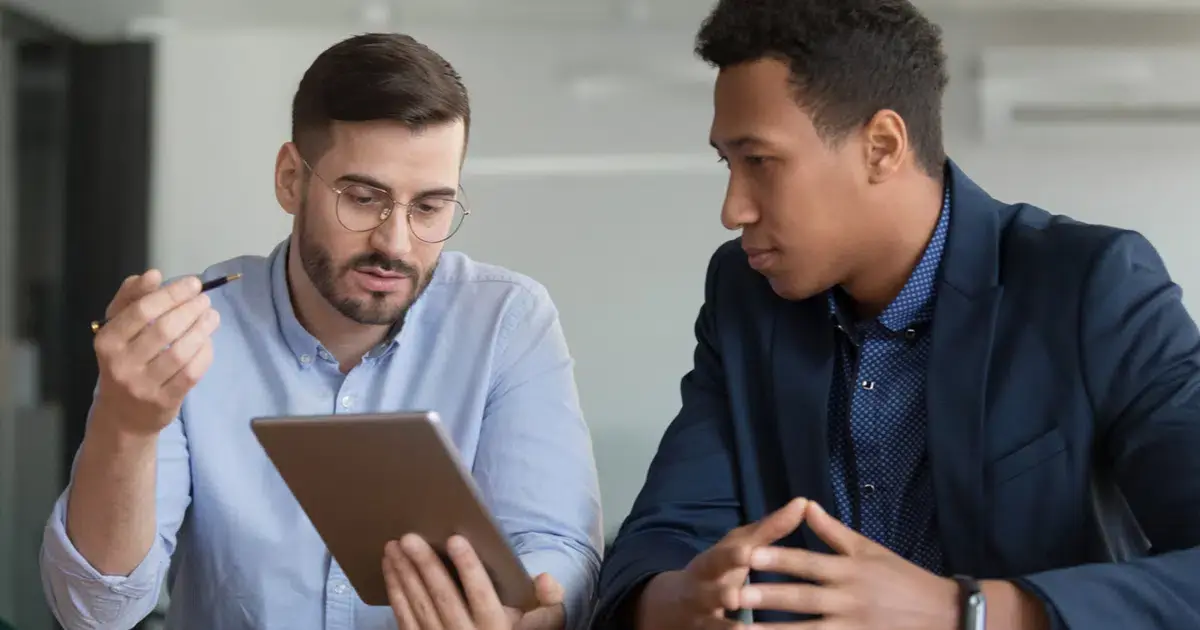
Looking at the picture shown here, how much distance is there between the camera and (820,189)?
3.57 feet

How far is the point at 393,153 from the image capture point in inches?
50.1

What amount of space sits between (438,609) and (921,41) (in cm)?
70

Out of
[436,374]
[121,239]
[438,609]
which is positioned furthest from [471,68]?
[438,609]

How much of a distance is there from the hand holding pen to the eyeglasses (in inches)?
10.8

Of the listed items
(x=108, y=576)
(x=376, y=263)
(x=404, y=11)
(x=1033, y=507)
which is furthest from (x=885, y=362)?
(x=404, y=11)

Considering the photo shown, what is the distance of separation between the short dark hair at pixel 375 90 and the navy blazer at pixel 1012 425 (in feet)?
1.31

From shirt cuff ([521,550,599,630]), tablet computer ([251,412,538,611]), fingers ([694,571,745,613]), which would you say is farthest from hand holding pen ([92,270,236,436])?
fingers ([694,571,745,613])

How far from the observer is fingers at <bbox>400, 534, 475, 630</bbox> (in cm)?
95

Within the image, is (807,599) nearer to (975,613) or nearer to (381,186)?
(975,613)

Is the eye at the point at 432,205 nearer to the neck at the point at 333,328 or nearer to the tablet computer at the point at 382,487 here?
the neck at the point at 333,328

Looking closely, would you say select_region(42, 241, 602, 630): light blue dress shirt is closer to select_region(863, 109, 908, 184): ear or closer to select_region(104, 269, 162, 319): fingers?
select_region(104, 269, 162, 319): fingers

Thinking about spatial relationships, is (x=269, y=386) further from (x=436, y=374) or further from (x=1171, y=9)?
(x=1171, y=9)

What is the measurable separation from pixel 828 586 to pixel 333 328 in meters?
0.71

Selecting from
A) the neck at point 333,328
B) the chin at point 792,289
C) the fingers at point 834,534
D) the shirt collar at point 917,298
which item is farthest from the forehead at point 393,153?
the fingers at point 834,534
